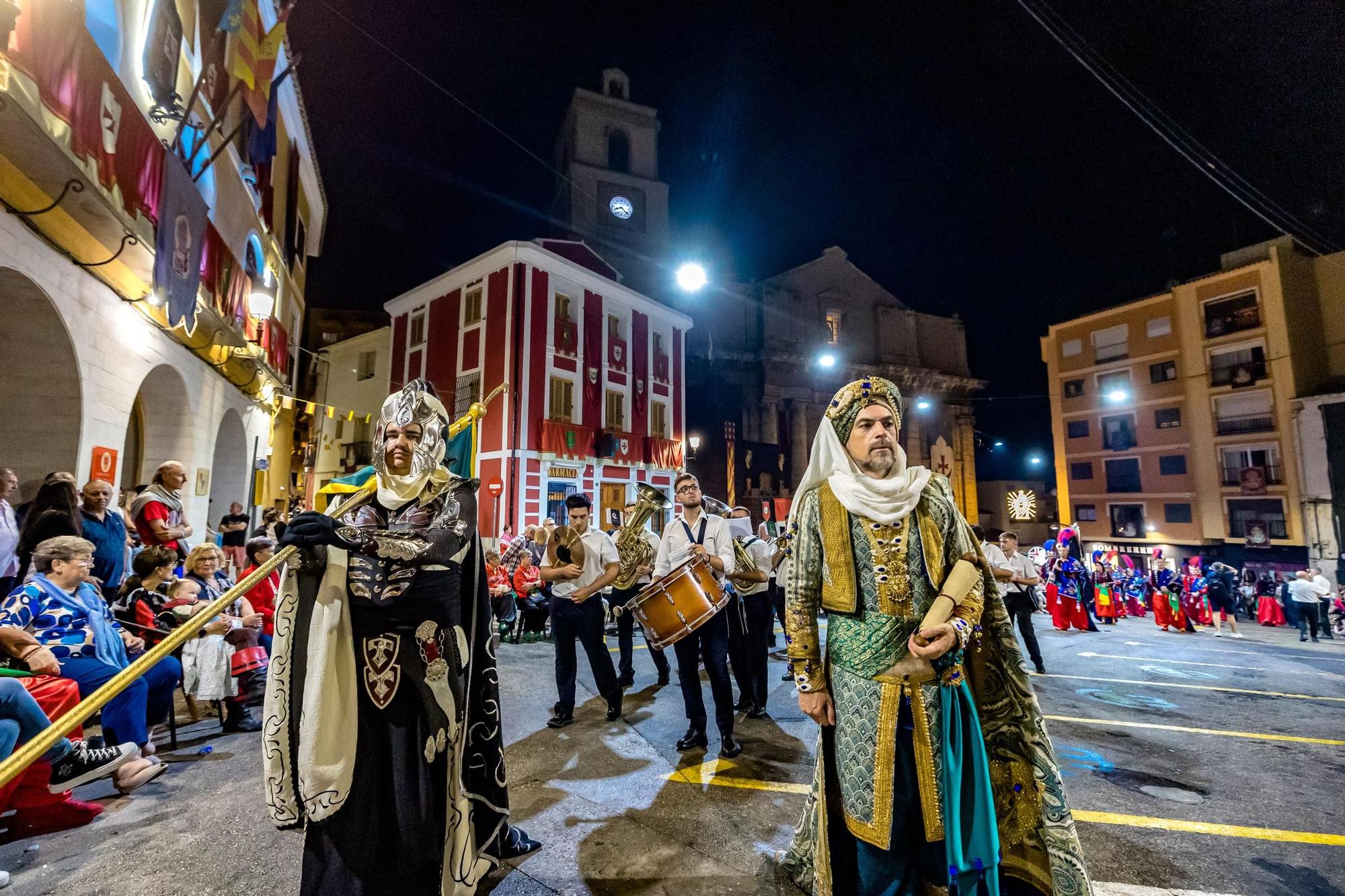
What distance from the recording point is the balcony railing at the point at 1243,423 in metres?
25.4

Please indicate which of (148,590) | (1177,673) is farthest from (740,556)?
(1177,673)

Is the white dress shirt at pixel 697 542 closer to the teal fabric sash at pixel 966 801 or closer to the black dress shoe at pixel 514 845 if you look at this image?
the black dress shoe at pixel 514 845

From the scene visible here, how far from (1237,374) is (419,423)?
3661 centimetres

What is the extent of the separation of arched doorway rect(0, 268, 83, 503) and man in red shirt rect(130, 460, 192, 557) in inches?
40.0

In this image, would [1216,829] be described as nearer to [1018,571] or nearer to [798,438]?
[1018,571]

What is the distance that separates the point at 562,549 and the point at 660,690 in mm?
2107

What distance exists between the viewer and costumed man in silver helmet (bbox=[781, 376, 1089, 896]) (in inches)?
88.6

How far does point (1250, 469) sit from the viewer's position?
82.8 feet

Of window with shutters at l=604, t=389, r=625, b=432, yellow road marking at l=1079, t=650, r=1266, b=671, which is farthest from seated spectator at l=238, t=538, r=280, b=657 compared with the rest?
window with shutters at l=604, t=389, r=625, b=432

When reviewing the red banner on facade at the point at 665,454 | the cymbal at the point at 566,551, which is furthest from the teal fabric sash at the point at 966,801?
the red banner on facade at the point at 665,454

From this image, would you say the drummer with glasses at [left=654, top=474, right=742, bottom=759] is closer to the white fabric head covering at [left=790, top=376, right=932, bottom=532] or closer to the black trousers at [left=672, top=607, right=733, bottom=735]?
the black trousers at [left=672, top=607, right=733, bottom=735]

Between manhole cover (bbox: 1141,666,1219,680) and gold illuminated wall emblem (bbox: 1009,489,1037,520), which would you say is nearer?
manhole cover (bbox: 1141,666,1219,680)

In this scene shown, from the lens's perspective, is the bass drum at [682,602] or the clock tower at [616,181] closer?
the bass drum at [682,602]

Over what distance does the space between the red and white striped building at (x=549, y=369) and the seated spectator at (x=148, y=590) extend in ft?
44.9
